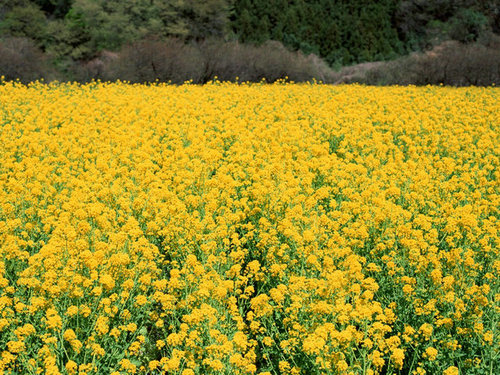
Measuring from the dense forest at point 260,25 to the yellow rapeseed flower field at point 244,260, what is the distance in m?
27.4

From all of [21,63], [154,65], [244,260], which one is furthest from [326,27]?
[244,260]

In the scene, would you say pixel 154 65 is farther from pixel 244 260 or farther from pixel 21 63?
pixel 244 260

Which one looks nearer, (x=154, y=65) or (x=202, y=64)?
(x=154, y=65)

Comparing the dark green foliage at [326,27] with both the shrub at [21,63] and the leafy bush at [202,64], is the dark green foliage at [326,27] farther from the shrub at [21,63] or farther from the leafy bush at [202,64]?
the shrub at [21,63]

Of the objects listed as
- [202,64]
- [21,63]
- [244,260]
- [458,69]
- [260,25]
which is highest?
[244,260]

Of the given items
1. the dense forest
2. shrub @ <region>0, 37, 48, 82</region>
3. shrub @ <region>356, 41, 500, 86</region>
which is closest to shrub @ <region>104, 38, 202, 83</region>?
shrub @ <region>0, 37, 48, 82</region>

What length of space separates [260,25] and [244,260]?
3608cm

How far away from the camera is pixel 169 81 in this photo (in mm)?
20031

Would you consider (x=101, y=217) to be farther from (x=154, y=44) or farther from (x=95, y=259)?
(x=154, y=44)

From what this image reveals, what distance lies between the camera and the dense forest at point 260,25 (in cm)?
3584

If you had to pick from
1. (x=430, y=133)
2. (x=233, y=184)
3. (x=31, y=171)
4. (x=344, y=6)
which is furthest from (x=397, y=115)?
(x=344, y=6)

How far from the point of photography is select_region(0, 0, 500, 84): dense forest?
35.8 meters

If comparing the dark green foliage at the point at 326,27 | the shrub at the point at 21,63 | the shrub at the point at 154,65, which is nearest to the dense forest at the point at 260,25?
the dark green foliage at the point at 326,27

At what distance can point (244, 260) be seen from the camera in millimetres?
5625
